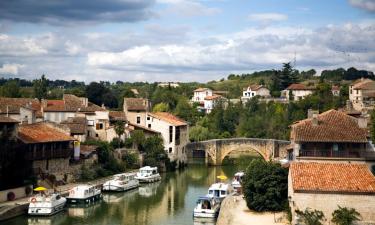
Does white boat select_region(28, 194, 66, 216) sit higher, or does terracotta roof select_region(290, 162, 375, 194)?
terracotta roof select_region(290, 162, 375, 194)

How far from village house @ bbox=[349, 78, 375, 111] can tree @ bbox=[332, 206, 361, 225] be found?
5764 centimetres

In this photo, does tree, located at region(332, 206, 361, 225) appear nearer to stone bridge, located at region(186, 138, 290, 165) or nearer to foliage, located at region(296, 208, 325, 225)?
foliage, located at region(296, 208, 325, 225)

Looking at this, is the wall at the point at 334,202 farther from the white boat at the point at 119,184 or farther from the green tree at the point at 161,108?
the green tree at the point at 161,108

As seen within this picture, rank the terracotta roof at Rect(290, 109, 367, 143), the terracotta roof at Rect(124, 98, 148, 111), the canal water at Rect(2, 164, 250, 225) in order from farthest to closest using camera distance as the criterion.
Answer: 1. the terracotta roof at Rect(124, 98, 148, 111)
2. the terracotta roof at Rect(290, 109, 367, 143)
3. the canal water at Rect(2, 164, 250, 225)

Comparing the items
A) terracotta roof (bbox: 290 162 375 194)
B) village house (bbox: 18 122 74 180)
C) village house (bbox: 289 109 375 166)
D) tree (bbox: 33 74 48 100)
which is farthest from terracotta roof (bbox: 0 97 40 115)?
terracotta roof (bbox: 290 162 375 194)

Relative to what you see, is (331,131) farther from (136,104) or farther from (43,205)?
(136,104)

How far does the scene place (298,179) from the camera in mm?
33156

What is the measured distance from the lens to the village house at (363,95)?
295ft

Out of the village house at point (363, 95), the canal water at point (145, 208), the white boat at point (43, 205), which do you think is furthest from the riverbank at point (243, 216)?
the village house at point (363, 95)

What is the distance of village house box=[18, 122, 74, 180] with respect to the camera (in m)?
48.1

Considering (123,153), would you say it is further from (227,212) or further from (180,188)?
(227,212)

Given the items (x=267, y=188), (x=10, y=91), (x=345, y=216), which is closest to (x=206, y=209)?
(x=267, y=188)

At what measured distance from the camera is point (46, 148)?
164 feet

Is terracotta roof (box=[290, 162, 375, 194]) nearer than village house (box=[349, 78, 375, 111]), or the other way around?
terracotta roof (box=[290, 162, 375, 194])
